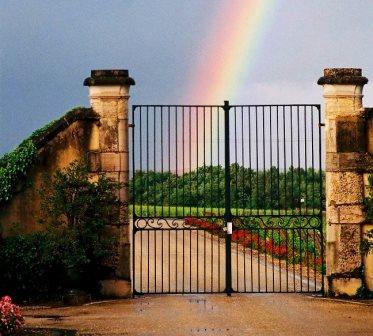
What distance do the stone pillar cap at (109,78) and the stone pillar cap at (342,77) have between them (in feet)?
11.1

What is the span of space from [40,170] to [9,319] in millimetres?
4933

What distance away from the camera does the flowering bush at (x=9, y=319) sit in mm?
10112

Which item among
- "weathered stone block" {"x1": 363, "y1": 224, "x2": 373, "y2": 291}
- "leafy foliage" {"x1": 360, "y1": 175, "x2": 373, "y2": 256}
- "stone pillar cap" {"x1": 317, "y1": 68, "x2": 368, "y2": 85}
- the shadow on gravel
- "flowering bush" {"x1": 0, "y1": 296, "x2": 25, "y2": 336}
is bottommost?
the shadow on gravel

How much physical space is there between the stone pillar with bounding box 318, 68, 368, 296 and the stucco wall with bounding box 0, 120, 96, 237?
4.20 m

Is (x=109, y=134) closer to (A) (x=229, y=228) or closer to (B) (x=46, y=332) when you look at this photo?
(A) (x=229, y=228)

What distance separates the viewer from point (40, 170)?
48.4 feet

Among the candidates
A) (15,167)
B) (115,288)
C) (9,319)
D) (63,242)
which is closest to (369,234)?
(115,288)

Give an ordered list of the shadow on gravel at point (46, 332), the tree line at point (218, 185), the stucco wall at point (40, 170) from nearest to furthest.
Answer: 1. the shadow on gravel at point (46, 332)
2. the stucco wall at point (40, 170)
3. the tree line at point (218, 185)

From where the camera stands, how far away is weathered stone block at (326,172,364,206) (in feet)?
48.4

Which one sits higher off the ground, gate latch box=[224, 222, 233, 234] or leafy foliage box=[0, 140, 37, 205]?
leafy foliage box=[0, 140, 37, 205]

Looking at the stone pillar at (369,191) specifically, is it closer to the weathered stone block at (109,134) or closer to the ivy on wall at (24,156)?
the weathered stone block at (109,134)

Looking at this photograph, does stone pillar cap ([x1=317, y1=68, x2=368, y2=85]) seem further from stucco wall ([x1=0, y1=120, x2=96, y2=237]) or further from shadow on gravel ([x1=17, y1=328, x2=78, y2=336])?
shadow on gravel ([x1=17, y1=328, x2=78, y2=336])

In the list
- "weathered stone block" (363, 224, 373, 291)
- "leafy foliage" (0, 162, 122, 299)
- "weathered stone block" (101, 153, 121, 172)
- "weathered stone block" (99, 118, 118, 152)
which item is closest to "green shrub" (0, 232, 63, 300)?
"leafy foliage" (0, 162, 122, 299)

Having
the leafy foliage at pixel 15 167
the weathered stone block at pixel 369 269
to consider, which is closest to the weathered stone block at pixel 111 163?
the leafy foliage at pixel 15 167
